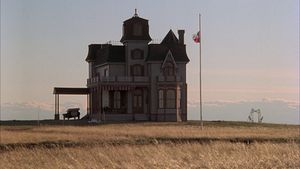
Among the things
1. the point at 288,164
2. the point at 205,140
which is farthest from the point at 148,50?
the point at 288,164

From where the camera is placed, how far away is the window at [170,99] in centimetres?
6819

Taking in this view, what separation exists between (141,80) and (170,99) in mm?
3939

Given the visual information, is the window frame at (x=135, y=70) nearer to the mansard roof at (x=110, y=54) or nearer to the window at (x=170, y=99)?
the mansard roof at (x=110, y=54)

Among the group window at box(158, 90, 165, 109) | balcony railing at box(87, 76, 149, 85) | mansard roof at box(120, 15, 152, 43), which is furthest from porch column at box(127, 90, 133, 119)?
mansard roof at box(120, 15, 152, 43)

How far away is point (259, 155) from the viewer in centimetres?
2159

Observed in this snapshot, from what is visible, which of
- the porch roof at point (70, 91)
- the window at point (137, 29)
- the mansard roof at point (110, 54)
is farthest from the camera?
the porch roof at point (70, 91)

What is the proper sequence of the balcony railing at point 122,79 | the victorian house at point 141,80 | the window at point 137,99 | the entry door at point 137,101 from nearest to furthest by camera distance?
the balcony railing at point 122,79
the victorian house at point 141,80
the entry door at point 137,101
the window at point 137,99

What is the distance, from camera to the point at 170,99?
6844 cm

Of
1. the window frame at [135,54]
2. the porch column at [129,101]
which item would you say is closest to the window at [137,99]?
the porch column at [129,101]

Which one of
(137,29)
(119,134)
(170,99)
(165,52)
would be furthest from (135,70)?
(119,134)

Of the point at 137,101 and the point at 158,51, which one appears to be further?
the point at 158,51

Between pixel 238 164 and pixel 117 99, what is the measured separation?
51.7 metres

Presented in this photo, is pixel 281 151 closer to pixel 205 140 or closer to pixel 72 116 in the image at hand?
Result: pixel 205 140

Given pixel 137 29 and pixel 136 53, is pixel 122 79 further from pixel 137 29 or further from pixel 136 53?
pixel 137 29
